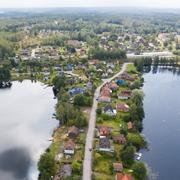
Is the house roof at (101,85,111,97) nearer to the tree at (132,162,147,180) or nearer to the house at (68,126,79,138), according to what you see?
the house at (68,126,79,138)

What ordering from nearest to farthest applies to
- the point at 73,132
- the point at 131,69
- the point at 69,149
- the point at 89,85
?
the point at 69,149 → the point at 73,132 → the point at 89,85 → the point at 131,69

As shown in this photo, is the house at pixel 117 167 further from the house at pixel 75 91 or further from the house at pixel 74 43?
the house at pixel 74 43

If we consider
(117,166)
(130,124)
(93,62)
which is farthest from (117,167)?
(93,62)

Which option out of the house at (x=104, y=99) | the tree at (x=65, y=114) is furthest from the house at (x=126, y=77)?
the tree at (x=65, y=114)

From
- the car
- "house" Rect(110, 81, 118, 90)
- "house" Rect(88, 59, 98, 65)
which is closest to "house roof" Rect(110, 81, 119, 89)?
"house" Rect(110, 81, 118, 90)

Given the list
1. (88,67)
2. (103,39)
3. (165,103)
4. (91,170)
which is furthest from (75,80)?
(103,39)

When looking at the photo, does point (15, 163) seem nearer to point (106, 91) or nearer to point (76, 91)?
point (76, 91)
